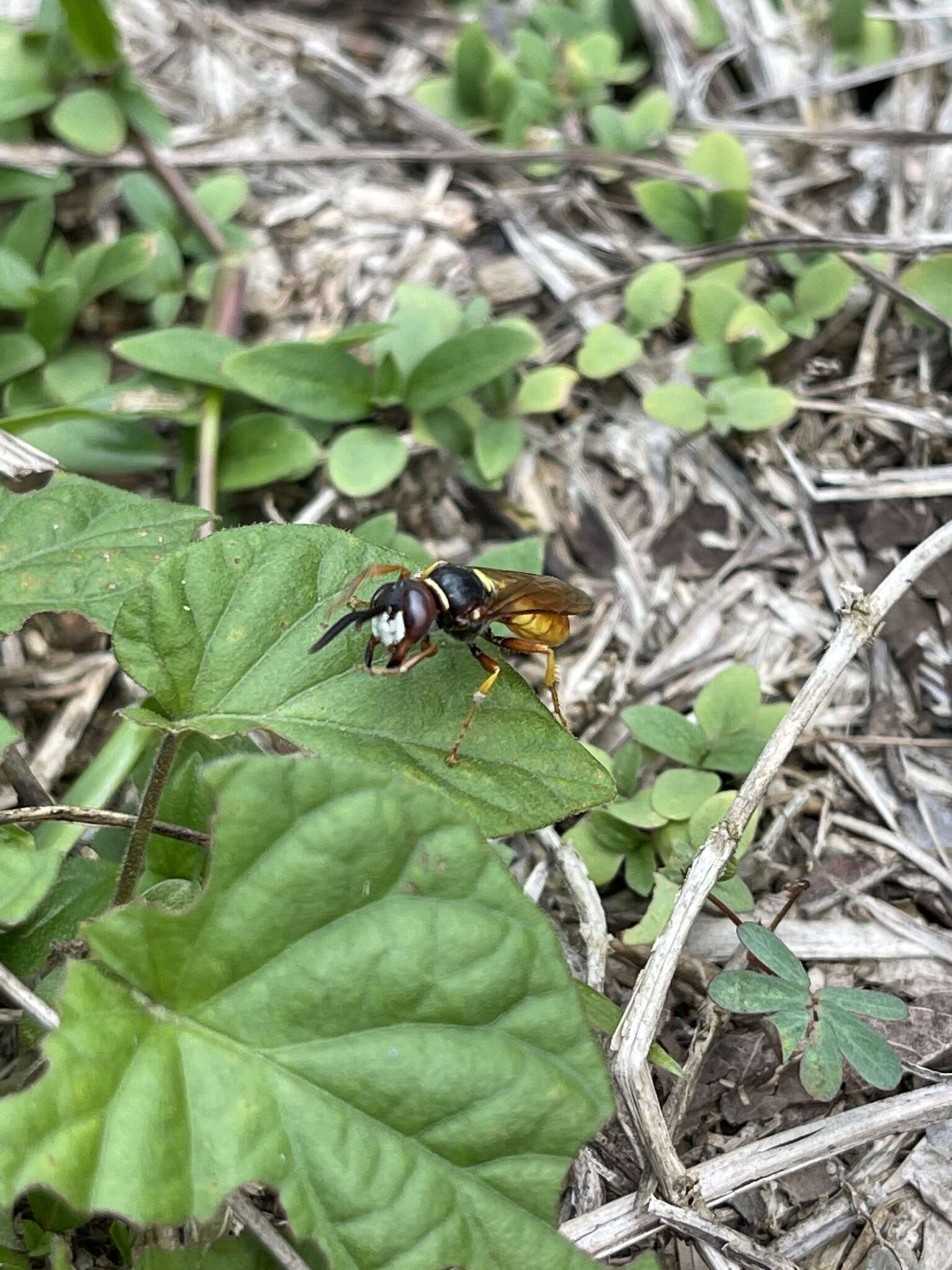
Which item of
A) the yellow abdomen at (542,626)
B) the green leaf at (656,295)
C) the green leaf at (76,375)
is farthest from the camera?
the green leaf at (656,295)

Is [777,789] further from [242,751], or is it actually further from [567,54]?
[567,54]

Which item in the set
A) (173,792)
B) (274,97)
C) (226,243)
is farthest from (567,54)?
(173,792)

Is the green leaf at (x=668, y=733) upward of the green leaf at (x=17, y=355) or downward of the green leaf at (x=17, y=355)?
downward

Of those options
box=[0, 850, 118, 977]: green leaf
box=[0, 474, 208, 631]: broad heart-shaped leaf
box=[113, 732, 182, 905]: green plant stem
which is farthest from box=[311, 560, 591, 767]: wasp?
box=[0, 850, 118, 977]: green leaf

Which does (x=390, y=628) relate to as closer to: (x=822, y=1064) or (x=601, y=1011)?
(x=601, y=1011)

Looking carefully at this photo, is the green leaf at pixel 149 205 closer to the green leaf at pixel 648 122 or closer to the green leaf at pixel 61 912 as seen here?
the green leaf at pixel 648 122

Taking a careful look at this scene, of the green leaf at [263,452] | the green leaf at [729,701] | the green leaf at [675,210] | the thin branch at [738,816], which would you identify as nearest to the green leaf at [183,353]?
the green leaf at [263,452]
